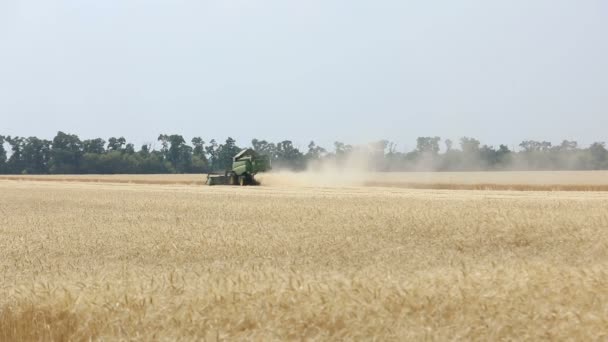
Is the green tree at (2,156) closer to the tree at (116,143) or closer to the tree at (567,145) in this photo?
the tree at (116,143)

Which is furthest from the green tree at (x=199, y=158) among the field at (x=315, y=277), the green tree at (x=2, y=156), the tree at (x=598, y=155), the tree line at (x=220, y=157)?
the field at (x=315, y=277)

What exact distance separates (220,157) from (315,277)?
122m

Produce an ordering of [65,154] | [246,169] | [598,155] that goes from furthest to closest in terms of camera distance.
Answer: [65,154] < [598,155] < [246,169]

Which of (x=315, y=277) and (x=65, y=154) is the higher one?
(x=65, y=154)

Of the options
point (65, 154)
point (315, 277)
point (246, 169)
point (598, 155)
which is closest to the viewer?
point (315, 277)

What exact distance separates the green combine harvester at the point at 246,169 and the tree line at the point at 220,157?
43.8 meters

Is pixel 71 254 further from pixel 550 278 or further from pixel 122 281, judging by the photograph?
pixel 550 278

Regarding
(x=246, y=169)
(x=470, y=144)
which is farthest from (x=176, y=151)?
(x=246, y=169)

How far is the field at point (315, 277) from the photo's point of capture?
6.60 metres

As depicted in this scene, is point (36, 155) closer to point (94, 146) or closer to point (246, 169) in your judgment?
point (94, 146)

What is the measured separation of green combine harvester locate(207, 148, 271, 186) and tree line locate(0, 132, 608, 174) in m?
43.8

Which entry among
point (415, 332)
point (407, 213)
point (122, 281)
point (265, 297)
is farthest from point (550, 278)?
point (407, 213)

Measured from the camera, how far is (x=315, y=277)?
8.19 metres

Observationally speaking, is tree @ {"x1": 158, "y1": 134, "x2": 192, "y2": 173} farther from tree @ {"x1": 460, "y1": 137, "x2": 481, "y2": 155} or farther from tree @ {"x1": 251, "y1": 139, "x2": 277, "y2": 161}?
tree @ {"x1": 460, "y1": 137, "x2": 481, "y2": 155}
